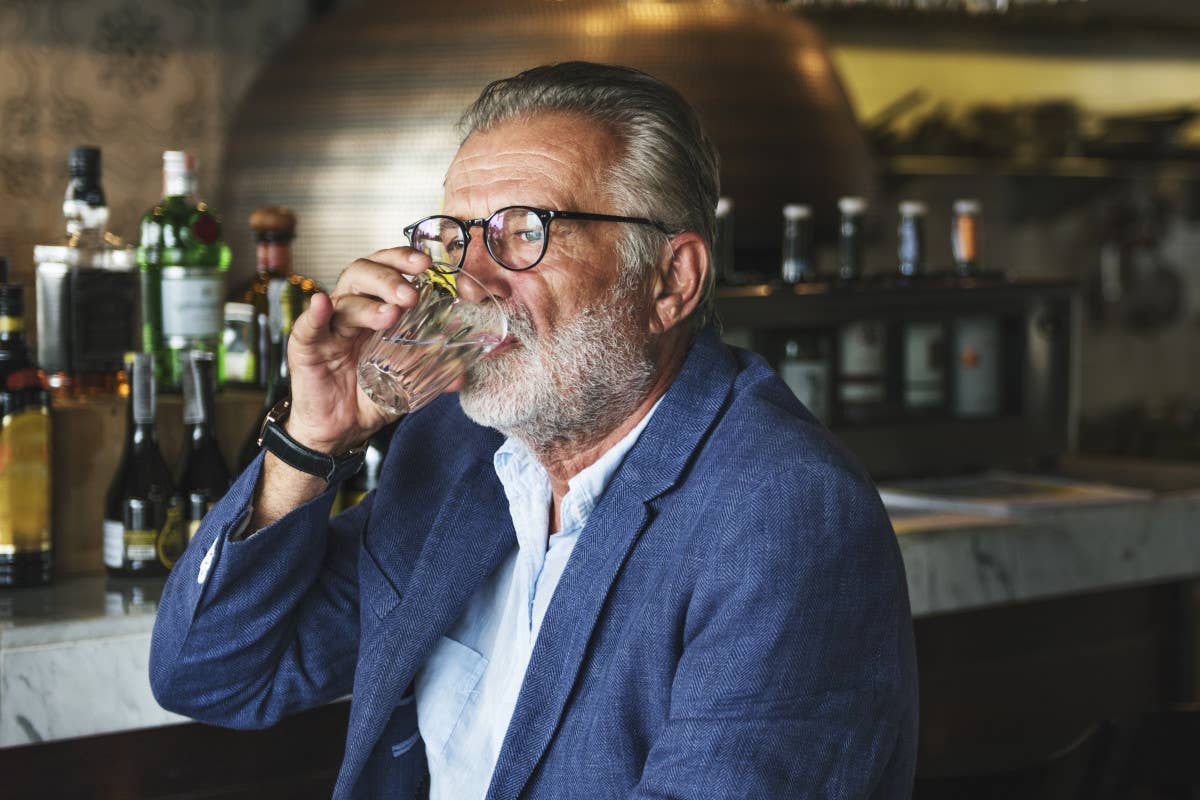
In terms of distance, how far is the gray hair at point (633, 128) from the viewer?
1.26 meters

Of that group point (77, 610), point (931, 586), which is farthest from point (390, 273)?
point (931, 586)

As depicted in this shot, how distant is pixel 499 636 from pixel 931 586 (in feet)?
2.80

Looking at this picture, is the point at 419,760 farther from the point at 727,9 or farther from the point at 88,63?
the point at 88,63

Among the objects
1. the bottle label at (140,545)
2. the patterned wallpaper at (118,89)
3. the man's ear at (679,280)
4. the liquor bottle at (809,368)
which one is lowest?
the bottle label at (140,545)

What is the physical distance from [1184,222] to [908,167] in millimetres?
1731

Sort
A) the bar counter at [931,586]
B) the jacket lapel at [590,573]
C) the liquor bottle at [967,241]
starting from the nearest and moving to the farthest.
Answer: the jacket lapel at [590,573] → the bar counter at [931,586] → the liquor bottle at [967,241]

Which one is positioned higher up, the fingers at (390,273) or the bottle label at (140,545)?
the fingers at (390,273)

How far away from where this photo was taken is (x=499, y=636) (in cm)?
134

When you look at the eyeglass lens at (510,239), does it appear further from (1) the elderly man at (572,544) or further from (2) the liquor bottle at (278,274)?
(2) the liquor bottle at (278,274)

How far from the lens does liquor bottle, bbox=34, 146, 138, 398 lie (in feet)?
5.87

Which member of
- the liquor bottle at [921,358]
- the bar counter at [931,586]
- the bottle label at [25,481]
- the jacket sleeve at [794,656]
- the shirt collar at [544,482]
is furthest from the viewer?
the liquor bottle at [921,358]

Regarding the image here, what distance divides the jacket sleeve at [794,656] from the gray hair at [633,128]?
286 mm

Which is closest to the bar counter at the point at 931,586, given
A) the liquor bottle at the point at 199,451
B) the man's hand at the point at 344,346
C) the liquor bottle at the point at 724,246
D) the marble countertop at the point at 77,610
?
the marble countertop at the point at 77,610

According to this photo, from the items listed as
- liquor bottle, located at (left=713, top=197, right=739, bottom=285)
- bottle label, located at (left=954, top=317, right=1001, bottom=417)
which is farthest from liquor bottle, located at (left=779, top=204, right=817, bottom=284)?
bottle label, located at (left=954, top=317, right=1001, bottom=417)
